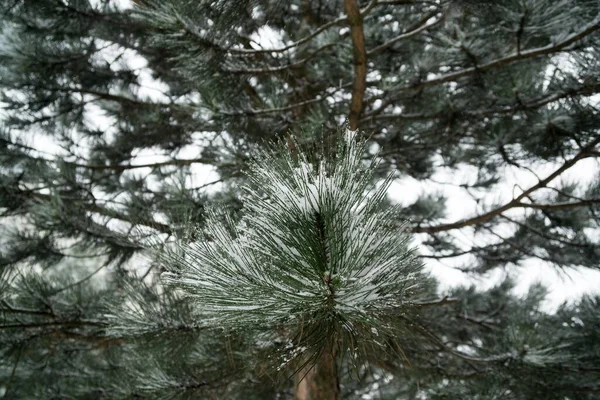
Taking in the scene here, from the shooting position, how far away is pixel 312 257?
0.87 metres

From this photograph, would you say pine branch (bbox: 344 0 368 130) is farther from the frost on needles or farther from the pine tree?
the frost on needles

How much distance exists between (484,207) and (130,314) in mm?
3294

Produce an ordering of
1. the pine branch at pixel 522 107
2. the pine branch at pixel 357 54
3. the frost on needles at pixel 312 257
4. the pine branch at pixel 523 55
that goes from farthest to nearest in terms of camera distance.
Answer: the pine branch at pixel 522 107 → the pine branch at pixel 357 54 → the pine branch at pixel 523 55 → the frost on needles at pixel 312 257

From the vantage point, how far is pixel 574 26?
2.44 meters

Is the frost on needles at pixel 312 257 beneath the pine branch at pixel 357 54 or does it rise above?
beneath

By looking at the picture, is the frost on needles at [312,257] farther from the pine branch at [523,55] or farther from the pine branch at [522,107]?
the pine branch at [522,107]

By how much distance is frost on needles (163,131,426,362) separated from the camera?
87 cm

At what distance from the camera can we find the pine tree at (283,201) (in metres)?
0.95

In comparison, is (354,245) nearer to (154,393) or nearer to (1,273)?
(154,393)

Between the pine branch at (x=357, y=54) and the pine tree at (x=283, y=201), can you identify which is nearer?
the pine tree at (x=283, y=201)

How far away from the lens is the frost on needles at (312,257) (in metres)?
0.87

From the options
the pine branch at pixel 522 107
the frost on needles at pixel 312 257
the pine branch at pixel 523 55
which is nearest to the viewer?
the frost on needles at pixel 312 257

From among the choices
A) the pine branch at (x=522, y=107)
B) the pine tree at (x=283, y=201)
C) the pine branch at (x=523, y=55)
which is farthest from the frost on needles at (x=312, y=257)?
the pine branch at (x=522, y=107)

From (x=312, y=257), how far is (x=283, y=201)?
121mm
